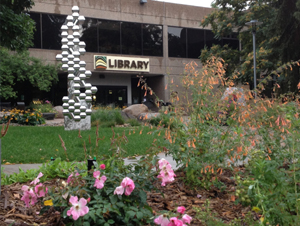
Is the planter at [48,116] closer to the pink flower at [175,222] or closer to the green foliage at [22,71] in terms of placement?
the green foliage at [22,71]

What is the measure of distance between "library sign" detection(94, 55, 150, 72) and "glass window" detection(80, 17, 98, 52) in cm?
93

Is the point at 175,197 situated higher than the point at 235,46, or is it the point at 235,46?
the point at 235,46

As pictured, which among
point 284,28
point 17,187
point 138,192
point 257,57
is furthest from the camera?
point 257,57

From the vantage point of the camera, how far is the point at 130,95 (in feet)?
104

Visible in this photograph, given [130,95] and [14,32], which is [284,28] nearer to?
[14,32]

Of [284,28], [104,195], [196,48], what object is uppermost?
[196,48]

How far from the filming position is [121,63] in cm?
2836

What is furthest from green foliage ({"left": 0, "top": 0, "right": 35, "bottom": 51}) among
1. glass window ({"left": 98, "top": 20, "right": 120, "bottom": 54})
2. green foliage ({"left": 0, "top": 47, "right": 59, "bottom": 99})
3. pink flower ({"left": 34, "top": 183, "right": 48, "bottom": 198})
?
glass window ({"left": 98, "top": 20, "right": 120, "bottom": 54})

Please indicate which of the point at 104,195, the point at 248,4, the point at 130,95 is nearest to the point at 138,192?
the point at 104,195

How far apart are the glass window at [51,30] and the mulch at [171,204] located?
77.0 feet

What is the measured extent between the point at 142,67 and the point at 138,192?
2715 centimetres

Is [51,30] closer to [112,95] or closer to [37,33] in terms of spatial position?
[37,33]

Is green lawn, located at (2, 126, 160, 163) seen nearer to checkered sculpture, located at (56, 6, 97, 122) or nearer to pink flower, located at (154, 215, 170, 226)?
checkered sculpture, located at (56, 6, 97, 122)

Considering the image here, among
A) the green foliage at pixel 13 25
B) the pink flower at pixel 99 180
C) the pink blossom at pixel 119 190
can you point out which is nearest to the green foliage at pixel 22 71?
the green foliage at pixel 13 25
